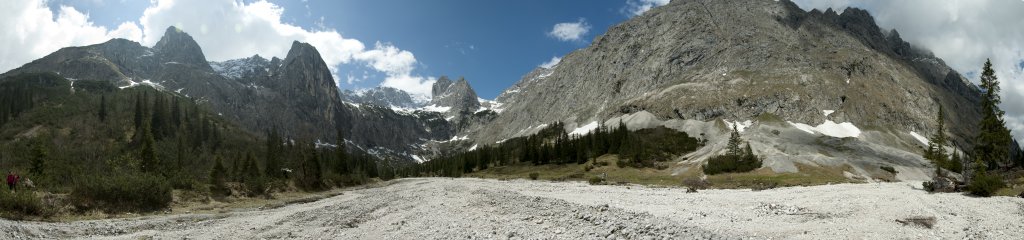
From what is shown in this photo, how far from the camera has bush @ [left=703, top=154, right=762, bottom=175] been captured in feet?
331

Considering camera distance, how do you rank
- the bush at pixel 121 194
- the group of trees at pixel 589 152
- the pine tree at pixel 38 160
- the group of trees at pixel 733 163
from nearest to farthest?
the bush at pixel 121 194
the pine tree at pixel 38 160
the group of trees at pixel 733 163
the group of trees at pixel 589 152

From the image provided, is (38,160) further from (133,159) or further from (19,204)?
(19,204)

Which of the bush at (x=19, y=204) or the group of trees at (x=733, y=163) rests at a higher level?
the group of trees at (x=733, y=163)

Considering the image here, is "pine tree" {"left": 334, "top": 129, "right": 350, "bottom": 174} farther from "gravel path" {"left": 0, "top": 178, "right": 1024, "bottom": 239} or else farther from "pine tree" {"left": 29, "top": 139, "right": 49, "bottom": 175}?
"gravel path" {"left": 0, "top": 178, "right": 1024, "bottom": 239}

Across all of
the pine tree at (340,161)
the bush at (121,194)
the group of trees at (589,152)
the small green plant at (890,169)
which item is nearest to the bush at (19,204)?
the bush at (121,194)

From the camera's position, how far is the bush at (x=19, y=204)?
95.0 feet

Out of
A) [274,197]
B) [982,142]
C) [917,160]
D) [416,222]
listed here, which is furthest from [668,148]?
[416,222]

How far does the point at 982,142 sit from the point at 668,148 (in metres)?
122

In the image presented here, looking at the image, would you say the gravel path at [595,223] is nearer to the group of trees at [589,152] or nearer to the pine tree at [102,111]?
the group of trees at [589,152]

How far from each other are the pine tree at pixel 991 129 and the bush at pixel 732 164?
162 ft

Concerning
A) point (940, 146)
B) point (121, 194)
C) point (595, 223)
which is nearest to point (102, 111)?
point (121, 194)

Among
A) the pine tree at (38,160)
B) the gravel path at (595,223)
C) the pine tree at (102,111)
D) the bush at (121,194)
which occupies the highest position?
the pine tree at (102,111)

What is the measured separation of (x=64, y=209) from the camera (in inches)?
1336

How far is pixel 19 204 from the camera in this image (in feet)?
98.4
